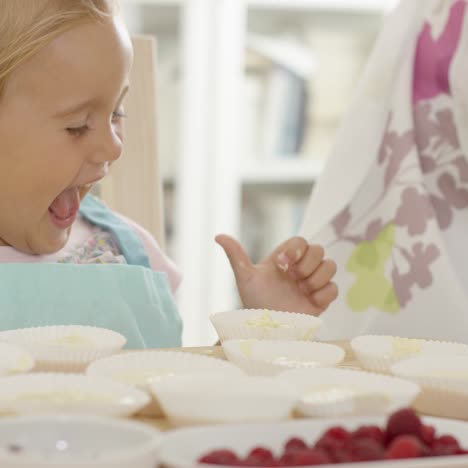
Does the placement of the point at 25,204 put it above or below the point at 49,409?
above

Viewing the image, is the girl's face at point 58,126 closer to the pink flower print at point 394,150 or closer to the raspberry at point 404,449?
the pink flower print at point 394,150

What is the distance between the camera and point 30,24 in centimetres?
104

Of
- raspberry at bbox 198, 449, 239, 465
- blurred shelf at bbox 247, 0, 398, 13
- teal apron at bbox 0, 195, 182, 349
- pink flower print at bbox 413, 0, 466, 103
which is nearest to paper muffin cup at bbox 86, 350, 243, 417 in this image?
raspberry at bbox 198, 449, 239, 465

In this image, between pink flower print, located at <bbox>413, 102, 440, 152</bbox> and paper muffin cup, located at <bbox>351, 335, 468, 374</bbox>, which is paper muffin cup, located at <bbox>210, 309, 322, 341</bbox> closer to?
paper muffin cup, located at <bbox>351, 335, 468, 374</bbox>

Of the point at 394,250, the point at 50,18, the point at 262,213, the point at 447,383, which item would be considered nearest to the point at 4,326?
the point at 50,18

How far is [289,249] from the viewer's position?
1.16 meters

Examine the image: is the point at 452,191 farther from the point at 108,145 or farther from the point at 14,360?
the point at 14,360

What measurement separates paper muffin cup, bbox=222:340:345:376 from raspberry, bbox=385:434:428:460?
0.66 feet

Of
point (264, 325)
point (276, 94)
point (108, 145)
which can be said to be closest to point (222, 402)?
point (264, 325)

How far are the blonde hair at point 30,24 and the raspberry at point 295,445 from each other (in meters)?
0.62

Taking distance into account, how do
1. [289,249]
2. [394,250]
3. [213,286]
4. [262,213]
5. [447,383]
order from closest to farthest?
1. [447,383]
2. [289,249]
3. [394,250]
4. [213,286]
5. [262,213]

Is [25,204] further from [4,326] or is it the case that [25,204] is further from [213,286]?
[213,286]

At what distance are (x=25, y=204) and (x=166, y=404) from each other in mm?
562

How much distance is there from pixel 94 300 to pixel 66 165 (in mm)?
173
